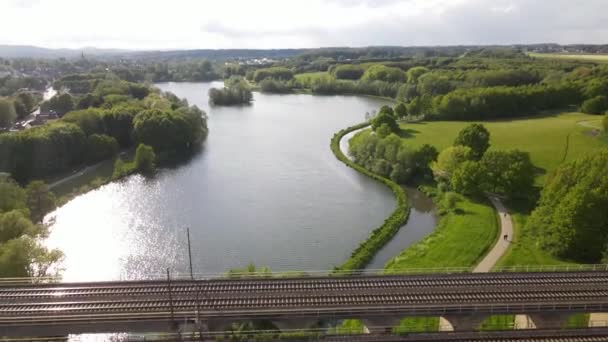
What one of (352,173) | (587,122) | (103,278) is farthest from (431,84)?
(103,278)

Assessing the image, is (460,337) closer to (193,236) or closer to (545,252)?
(545,252)

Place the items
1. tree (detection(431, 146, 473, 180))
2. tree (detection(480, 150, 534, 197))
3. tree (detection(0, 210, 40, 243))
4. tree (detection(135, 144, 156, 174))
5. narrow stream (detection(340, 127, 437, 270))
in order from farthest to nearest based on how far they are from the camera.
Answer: tree (detection(135, 144, 156, 174)) → tree (detection(431, 146, 473, 180)) → tree (detection(480, 150, 534, 197)) → narrow stream (detection(340, 127, 437, 270)) → tree (detection(0, 210, 40, 243))

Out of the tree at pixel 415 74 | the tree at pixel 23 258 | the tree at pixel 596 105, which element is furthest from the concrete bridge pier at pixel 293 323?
the tree at pixel 415 74

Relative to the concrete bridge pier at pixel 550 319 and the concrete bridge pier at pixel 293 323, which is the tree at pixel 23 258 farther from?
the concrete bridge pier at pixel 550 319

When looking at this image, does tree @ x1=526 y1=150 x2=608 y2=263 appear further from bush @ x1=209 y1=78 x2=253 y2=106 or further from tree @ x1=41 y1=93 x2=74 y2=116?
bush @ x1=209 y1=78 x2=253 y2=106

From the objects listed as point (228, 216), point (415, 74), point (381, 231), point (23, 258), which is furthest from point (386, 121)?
point (415, 74)

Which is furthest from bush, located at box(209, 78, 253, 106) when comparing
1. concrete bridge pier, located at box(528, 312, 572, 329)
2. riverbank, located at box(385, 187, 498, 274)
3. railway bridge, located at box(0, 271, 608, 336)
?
concrete bridge pier, located at box(528, 312, 572, 329)

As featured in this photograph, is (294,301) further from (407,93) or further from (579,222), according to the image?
(407,93)
